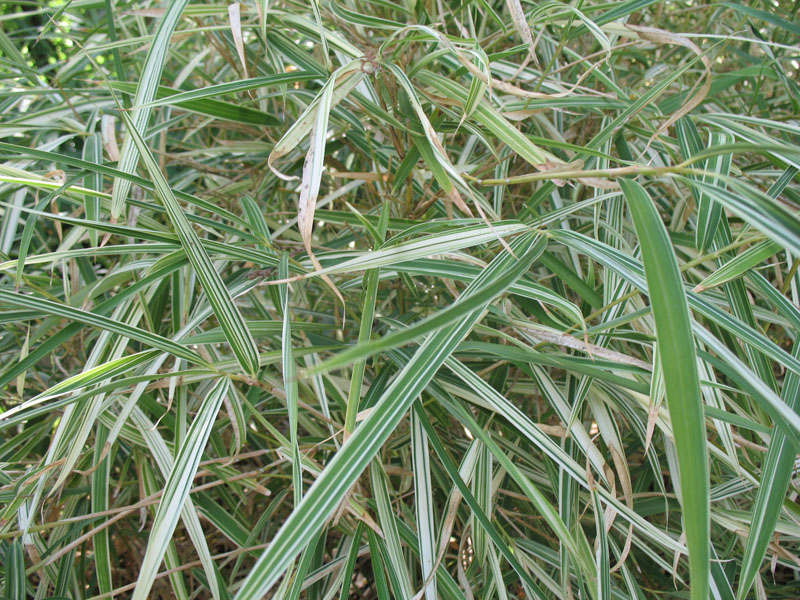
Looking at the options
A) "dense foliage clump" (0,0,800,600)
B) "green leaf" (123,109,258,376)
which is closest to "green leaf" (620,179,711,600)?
"dense foliage clump" (0,0,800,600)

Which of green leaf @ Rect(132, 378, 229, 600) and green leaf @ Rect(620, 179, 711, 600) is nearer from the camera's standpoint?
green leaf @ Rect(620, 179, 711, 600)

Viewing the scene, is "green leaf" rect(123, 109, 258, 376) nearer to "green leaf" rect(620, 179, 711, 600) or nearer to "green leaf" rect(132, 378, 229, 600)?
"green leaf" rect(132, 378, 229, 600)

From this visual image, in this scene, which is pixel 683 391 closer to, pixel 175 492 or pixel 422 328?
pixel 422 328

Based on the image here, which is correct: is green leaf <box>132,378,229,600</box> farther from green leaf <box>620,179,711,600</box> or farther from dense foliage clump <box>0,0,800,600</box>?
green leaf <box>620,179,711,600</box>

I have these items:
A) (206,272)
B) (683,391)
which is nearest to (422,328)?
(683,391)

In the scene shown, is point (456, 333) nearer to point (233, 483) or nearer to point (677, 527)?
point (233, 483)

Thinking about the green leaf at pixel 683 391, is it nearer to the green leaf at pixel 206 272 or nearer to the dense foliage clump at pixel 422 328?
the dense foliage clump at pixel 422 328

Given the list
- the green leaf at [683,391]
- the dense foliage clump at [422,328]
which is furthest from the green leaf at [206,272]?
the green leaf at [683,391]

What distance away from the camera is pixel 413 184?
791 mm

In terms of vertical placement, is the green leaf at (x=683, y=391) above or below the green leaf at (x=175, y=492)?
above

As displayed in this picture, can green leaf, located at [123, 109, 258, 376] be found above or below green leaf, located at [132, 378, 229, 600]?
above

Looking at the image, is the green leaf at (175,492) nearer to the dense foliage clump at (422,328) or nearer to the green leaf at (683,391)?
the dense foliage clump at (422,328)

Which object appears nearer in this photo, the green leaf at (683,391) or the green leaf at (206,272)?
the green leaf at (683,391)

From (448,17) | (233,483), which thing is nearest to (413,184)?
(448,17)
